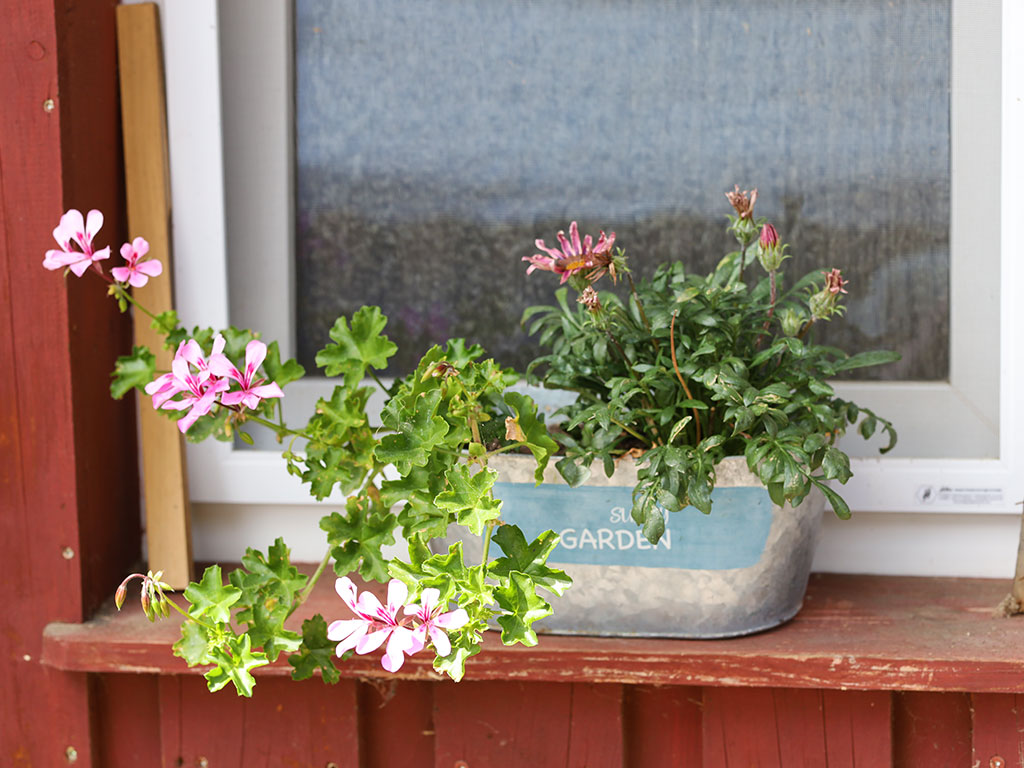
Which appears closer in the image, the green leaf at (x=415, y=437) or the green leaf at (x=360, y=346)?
the green leaf at (x=415, y=437)

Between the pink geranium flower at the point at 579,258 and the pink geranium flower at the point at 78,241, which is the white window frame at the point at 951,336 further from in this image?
the pink geranium flower at the point at 579,258

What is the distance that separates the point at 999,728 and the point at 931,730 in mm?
62

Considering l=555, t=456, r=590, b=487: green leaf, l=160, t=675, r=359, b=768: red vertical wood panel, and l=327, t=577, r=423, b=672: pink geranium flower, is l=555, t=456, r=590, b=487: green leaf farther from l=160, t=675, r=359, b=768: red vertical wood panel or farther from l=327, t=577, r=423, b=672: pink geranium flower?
l=160, t=675, r=359, b=768: red vertical wood panel

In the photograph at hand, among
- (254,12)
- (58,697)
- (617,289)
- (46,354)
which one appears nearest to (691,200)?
(617,289)

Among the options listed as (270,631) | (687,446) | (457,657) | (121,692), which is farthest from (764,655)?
(121,692)

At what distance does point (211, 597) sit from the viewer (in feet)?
2.49

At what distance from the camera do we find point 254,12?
1.09 m

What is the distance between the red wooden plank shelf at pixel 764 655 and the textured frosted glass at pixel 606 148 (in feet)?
1.07

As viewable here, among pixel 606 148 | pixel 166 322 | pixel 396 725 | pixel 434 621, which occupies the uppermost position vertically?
pixel 606 148

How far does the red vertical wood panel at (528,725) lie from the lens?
0.90 meters

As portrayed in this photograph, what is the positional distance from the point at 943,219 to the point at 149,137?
96 cm

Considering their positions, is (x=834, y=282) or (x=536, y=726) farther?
(x=536, y=726)

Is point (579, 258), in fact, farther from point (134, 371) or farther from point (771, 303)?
point (134, 371)

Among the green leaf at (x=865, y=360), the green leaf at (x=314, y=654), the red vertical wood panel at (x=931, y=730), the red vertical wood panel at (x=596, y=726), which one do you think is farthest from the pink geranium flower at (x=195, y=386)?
the red vertical wood panel at (x=931, y=730)
